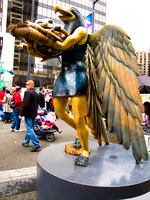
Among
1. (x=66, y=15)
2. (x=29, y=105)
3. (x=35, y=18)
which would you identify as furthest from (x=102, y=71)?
(x=35, y=18)

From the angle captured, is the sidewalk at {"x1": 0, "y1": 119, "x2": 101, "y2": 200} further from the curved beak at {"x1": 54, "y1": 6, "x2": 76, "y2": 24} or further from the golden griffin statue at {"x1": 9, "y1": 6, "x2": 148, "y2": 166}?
the curved beak at {"x1": 54, "y1": 6, "x2": 76, "y2": 24}

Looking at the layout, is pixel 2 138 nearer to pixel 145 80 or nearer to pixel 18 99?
pixel 18 99

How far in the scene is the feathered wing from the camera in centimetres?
213

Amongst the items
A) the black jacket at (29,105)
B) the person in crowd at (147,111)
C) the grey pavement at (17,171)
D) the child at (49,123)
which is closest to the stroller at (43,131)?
the child at (49,123)

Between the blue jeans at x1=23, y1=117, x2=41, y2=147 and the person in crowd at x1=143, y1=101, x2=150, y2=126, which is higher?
the person in crowd at x1=143, y1=101, x2=150, y2=126

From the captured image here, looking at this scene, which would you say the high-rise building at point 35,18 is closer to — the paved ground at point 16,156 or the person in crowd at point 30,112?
the paved ground at point 16,156

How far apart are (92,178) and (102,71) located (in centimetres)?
128

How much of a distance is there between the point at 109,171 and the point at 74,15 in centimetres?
207

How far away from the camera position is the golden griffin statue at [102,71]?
212 centimetres

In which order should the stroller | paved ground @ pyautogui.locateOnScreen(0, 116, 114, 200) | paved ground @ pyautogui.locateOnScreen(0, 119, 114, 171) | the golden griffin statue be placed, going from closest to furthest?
the golden griffin statue → paved ground @ pyautogui.locateOnScreen(0, 116, 114, 200) → paved ground @ pyautogui.locateOnScreen(0, 119, 114, 171) → the stroller

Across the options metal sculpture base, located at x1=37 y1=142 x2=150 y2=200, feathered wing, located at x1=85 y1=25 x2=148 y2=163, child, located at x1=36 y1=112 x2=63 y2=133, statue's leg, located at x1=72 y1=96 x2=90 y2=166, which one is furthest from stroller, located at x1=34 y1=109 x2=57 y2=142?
feathered wing, located at x1=85 y1=25 x2=148 y2=163

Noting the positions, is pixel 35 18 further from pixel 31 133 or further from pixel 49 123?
pixel 31 133

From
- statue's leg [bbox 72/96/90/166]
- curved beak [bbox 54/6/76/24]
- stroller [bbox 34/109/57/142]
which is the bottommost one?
Result: stroller [bbox 34/109/57/142]

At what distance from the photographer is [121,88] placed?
86.1 inches
